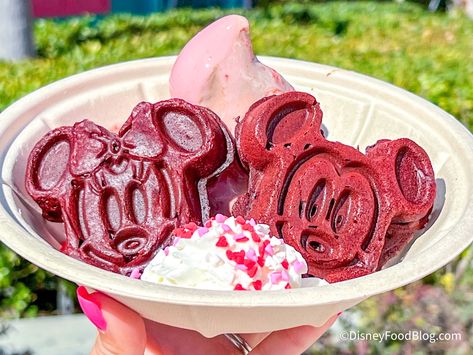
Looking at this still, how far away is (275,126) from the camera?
1816 millimetres

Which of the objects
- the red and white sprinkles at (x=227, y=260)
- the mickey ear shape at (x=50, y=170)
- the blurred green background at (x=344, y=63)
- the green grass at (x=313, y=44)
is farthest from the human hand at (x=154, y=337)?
the green grass at (x=313, y=44)

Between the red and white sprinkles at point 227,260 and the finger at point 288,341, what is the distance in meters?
0.32

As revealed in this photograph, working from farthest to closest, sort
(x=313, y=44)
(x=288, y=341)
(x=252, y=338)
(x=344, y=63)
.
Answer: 1. (x=313, y=44)
2. (x=344, y=63)
3. (x=252, y=338)
4. (x=288, y=341)

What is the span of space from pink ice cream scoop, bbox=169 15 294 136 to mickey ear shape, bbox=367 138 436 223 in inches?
15.4

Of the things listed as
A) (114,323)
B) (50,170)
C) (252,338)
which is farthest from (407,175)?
(50,170)

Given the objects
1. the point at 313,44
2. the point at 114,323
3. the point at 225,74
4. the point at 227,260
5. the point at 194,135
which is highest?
the point at 225,74

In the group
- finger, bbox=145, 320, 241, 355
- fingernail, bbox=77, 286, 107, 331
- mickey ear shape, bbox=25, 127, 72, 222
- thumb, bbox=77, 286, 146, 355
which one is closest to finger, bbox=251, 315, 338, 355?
finger, bbox=145, 320, 241, 355

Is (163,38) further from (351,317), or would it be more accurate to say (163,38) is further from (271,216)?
(271,216)

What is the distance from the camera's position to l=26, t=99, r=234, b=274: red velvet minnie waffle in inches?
65.7

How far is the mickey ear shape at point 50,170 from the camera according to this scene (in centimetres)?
173

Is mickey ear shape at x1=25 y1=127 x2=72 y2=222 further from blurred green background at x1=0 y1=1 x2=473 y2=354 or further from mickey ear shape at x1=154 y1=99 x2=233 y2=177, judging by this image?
blurred green background at x1=0 y1=1 x2=473 y2=354

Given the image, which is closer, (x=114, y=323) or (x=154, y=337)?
(x=114, y=323)

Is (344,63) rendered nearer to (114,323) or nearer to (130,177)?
(130,177)

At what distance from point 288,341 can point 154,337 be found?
0.39 meters
